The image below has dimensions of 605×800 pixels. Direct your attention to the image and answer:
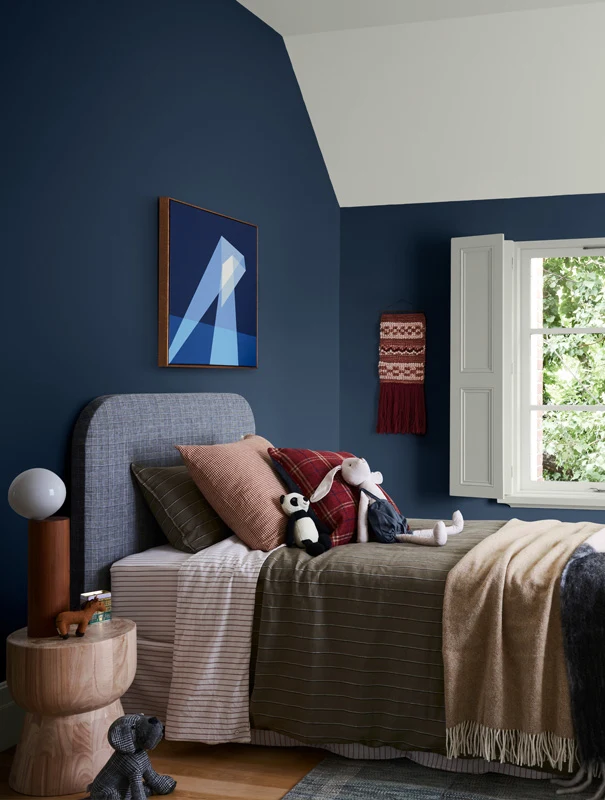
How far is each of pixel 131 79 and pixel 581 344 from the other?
314cm

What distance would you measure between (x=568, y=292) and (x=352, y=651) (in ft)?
11.1

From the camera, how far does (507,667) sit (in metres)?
2.51

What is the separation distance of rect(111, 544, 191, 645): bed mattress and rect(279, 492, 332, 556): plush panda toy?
0.36 m

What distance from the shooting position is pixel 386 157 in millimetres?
5363

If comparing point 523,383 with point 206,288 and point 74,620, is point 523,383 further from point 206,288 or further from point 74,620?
point 74,620

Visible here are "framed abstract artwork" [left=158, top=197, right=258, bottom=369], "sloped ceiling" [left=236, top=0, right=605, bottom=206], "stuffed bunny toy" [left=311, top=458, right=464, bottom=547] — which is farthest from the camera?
"sloped ceiling" [left=236, top=0, right=605, bottom=206]

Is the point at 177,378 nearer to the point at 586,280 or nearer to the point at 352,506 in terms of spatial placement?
the point at 352,506

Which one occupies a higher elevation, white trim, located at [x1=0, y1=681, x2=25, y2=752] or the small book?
the small book

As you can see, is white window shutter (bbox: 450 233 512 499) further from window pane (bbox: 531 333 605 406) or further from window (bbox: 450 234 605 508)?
window pane (bbox: 531 333 605 406)

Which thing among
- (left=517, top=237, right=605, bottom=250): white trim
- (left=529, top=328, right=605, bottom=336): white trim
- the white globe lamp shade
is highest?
(left=517, top=237, right=605, bottom=250): white trim

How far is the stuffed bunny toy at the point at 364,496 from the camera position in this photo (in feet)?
10.3

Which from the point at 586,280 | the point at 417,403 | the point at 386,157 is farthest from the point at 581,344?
the point at 386,157

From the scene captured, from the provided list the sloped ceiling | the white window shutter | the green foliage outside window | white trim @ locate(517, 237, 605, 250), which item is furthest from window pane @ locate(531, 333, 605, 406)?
the sloped ceiling

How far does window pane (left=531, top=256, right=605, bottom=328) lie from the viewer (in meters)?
5.36
